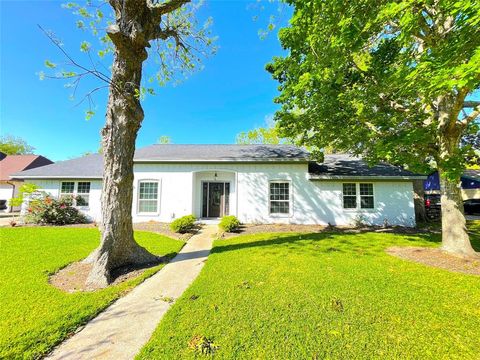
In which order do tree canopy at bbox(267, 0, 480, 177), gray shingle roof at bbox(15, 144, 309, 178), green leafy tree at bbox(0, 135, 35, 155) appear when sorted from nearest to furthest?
1. tree canopy at bbox(267, 0, 480, 177)
2. gray shingle roof at bbox(15, 144, 309, 178)
3. green leafy tree at bbox(0, 135, 35, 155)

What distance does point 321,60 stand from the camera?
639 centimetres

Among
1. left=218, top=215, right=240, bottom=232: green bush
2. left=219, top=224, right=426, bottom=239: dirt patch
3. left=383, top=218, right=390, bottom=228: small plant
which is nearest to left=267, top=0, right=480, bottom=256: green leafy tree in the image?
left=219, top=224, right=426, bottom=239: dirt patch

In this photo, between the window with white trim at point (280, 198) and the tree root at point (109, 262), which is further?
the window with white trim at point (280, 198)

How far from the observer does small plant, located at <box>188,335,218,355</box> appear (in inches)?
107

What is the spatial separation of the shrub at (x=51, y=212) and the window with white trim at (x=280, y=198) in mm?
11730

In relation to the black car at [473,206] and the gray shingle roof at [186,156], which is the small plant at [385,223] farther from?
the black car at [473,206]

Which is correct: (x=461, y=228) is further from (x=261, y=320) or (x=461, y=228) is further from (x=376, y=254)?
(x=261, y=320)

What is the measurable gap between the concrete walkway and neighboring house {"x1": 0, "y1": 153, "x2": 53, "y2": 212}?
23506mm

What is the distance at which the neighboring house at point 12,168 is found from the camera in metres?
21.2

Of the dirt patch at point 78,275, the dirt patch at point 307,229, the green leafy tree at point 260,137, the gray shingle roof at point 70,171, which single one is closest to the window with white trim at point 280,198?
the dirt patch at point 307,229

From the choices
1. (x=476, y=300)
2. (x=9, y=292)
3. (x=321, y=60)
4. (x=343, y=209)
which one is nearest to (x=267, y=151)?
(x=343, y=209)

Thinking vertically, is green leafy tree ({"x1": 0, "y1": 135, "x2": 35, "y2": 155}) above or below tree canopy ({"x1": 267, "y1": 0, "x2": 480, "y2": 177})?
above

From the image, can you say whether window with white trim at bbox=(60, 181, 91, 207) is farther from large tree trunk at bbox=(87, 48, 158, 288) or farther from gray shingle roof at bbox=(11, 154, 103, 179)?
large tree trunk at bbox=(87, 48, 158, 288)

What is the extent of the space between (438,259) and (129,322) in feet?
26.4
